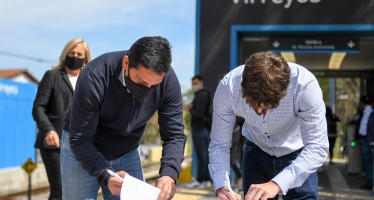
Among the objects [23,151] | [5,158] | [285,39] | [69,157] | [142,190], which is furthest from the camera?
[23,151]

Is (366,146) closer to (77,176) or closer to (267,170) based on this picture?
(267,170)

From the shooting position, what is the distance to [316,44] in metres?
11.5

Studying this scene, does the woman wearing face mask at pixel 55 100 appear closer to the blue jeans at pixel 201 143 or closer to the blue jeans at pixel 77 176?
the blue jeans at pixel 77 176

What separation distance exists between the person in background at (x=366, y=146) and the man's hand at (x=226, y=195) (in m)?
8.19

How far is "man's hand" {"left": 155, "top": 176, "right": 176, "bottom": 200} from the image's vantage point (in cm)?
301

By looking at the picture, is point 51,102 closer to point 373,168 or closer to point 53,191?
point 53,191

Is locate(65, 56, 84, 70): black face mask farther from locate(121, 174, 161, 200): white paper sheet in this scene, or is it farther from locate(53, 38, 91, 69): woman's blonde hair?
locate(121, 174, 161, 200): white paper sheet

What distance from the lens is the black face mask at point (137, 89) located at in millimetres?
2986

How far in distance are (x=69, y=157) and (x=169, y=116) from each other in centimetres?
63

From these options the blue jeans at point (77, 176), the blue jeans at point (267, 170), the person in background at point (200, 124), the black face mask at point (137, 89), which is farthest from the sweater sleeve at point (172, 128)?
the person in background at point (200, 124)

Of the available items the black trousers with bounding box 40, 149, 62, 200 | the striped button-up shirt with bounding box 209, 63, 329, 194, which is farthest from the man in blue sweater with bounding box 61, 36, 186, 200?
the black trousers with bounding box 40, 149, 62, 200

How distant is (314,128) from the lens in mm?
3170

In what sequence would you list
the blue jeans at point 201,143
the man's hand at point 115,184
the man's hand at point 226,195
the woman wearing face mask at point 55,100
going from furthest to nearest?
the blue jeans at point 201,143
the woman wearing face mask at point 55,100
the man's hand at point 226,195
the man's hand at point 115,184

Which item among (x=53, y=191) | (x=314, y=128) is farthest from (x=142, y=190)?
(x=53, y=191)
